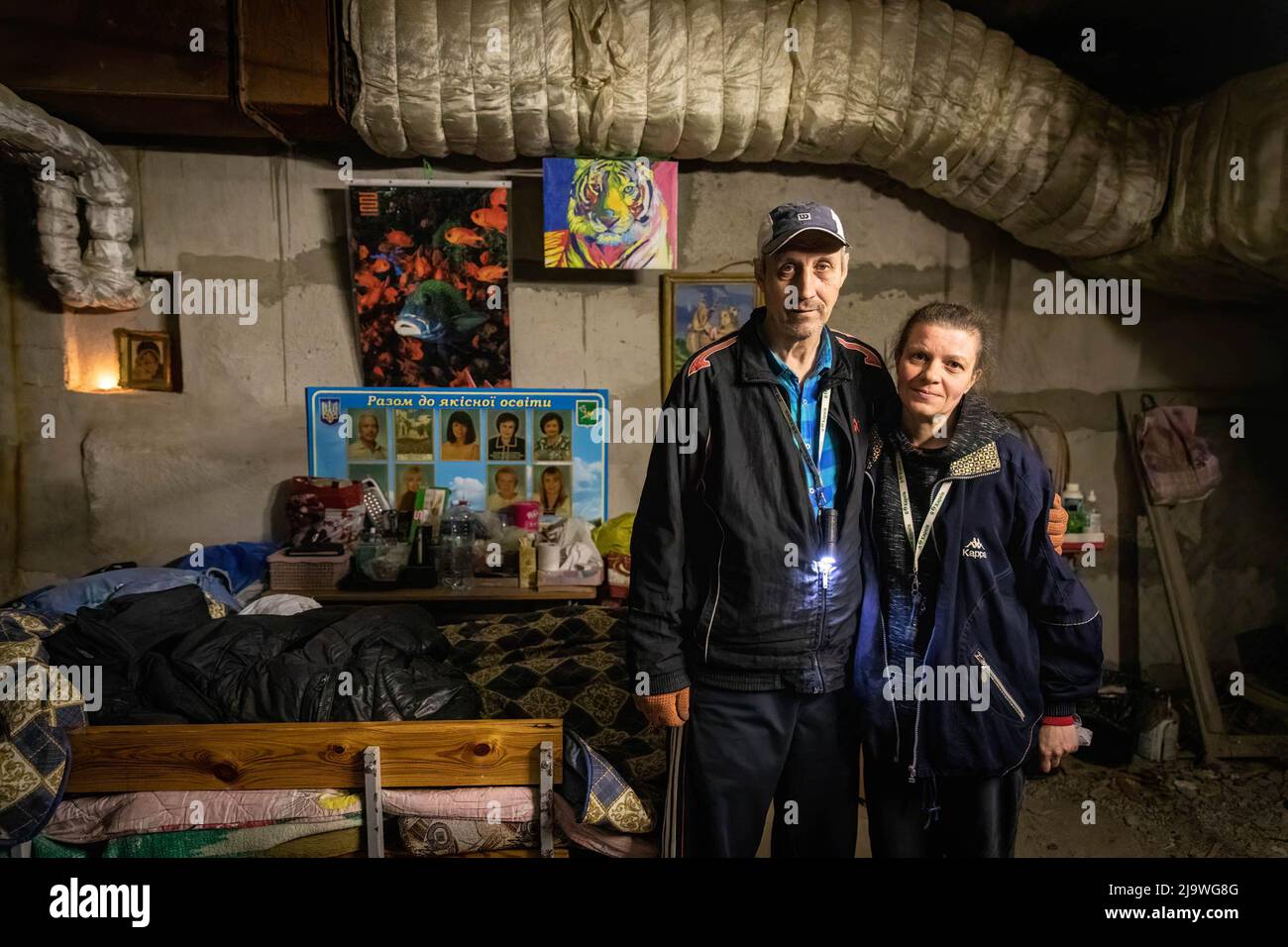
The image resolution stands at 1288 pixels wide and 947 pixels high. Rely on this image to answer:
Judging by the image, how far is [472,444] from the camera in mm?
4398

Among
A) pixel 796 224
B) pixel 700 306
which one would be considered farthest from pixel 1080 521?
pixel 796 224

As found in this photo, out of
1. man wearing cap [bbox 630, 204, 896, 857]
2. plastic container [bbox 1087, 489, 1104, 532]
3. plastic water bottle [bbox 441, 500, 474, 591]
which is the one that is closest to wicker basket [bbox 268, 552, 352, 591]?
plastic water bottle [bbox 441, 500, 474, 591]

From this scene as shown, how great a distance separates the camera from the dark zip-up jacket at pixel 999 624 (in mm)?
1975

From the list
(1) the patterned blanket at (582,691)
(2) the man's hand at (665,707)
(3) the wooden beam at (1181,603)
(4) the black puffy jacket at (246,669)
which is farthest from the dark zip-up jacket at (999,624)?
(3) the wooden beam at (1181,603)

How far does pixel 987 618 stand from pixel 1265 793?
297 cm

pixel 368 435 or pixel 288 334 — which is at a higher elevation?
pixel 288 334

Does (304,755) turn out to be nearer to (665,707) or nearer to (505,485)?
(665,707)

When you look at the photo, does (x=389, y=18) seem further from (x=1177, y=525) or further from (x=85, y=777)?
(x=1177, y=525)

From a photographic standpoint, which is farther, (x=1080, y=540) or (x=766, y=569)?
(x=1080, y=540)

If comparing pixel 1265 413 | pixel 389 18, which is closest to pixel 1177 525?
pixel 1265 413

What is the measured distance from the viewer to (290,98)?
3.53m

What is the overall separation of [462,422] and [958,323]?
118 inches

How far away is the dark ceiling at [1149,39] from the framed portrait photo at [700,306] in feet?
5.45

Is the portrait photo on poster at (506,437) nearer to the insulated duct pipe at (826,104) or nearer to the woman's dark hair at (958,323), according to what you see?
the insulated duct pipe at (826,104)
